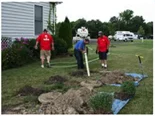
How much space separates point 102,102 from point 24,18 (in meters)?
9.55

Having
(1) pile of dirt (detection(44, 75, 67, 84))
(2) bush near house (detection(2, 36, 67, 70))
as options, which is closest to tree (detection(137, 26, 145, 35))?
(2) bush near house (detection(2, 36, 67, 70))

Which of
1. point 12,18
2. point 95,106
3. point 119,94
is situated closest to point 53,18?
point 12,18

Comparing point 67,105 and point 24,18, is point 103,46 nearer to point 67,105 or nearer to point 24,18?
point 24,18

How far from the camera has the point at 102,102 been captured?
450 centimetres

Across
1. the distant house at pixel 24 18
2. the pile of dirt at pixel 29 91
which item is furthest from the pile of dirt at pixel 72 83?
the distant house at pixel 24 18

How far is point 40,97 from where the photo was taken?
5672mm

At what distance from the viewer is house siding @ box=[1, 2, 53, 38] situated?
39.5 ft

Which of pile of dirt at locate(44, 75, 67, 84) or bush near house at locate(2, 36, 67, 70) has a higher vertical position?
bush near house at locate(2, 36, 67, 70)

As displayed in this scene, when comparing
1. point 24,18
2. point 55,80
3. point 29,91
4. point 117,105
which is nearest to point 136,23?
point 24,18

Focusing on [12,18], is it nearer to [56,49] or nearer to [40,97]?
[56,49]

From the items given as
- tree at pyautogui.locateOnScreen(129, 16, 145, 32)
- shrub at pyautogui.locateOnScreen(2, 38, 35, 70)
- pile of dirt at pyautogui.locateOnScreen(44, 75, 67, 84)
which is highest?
tree at pyautogui.locateOnScreen(129, 16, 145, 32)

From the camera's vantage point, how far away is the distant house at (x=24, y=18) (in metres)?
12.1

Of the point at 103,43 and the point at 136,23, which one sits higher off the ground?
the point at 136,23

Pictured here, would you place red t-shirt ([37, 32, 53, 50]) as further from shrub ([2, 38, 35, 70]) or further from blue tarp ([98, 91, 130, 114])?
blue tarp ([98, 91, 130, 114])
